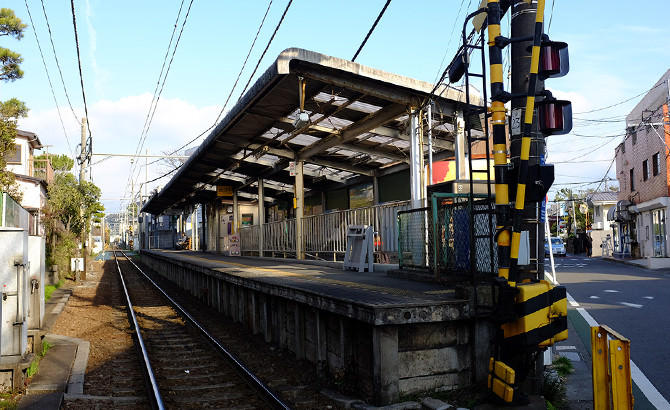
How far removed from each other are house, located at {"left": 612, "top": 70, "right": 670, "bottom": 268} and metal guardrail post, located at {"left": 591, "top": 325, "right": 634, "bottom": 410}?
23.9 m

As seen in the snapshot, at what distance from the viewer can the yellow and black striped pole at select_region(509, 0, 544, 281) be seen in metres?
5.59

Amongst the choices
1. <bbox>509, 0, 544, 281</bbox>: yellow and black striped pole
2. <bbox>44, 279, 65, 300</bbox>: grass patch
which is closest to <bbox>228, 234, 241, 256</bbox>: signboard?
<bbox>44, 279, 65, 300</bbox>: grass patch

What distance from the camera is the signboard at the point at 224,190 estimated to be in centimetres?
2736

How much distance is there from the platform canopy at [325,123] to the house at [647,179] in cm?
1604

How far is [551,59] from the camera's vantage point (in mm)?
5816

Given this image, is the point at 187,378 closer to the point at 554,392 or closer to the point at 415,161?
the point at 554,392

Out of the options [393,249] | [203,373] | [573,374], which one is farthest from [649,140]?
[203,373]

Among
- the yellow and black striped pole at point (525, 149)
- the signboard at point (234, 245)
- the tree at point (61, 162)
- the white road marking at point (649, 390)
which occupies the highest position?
the tree at point (61, 162)

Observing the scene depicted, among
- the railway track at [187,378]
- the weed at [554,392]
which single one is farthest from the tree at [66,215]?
the weed at [554,392]

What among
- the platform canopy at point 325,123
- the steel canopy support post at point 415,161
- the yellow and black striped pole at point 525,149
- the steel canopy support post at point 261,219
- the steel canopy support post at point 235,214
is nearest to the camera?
the yellow and black striped pole at point 525,149

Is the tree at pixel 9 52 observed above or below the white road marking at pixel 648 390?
above

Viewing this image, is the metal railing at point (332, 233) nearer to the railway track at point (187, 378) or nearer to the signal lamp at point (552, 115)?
the railway track at point (187, 378)

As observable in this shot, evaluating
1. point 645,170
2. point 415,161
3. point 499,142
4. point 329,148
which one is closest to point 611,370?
point 499,142

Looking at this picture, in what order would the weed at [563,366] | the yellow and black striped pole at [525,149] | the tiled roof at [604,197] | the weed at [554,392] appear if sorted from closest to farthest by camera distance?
1. the yellow and black striped pole at [525,149]
2. the weed at [554,392]
3. the weed at [563,366]
4. the tiled roof at [604,197]
